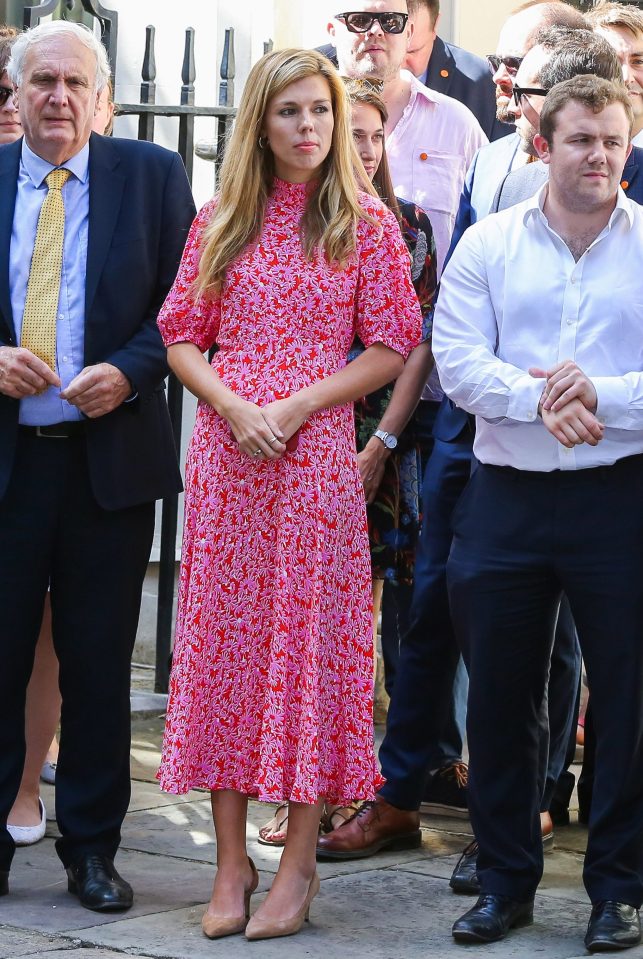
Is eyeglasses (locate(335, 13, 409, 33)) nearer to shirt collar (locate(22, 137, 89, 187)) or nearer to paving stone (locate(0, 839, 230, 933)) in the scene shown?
shirt collar (locate(22, 137, 89, 187))

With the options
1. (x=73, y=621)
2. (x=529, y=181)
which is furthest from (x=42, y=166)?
(x=529, y=181)

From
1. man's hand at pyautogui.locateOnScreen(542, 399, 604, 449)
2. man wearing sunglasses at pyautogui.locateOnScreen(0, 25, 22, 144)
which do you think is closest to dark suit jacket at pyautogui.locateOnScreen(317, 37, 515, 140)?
man wearing sunglasses at pyautogui.locateOnScreen(0, 25, 22, 144)

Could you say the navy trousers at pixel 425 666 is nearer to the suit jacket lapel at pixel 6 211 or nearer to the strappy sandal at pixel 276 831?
the strappy sandal at pixel 276 831

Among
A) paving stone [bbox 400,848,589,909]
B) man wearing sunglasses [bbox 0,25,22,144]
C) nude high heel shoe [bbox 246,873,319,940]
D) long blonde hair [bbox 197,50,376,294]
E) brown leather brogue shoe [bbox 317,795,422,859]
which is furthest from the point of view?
man wearing sunglasses [bbox 0,25,22,144]

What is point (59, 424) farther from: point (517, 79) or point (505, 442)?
point (517, 79)

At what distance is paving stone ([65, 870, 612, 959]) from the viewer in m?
3.82

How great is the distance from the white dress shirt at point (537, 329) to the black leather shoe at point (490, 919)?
107 centimetres

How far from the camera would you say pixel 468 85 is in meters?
6.07

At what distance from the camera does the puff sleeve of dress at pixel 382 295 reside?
4.13m

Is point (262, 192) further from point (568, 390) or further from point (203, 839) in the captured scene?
point (203, 839)

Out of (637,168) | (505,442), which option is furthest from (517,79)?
(505,442)

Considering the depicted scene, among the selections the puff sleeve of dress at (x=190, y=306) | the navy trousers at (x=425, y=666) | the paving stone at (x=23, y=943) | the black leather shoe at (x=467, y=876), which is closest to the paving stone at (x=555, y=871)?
the black leather shoe at (x=467, y=876)

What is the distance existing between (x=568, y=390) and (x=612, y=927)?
127 cm

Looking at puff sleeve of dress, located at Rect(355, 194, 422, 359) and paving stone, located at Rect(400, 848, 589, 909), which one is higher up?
puff sleeve of dress, located at Rect(355, 194, 422, 359)
